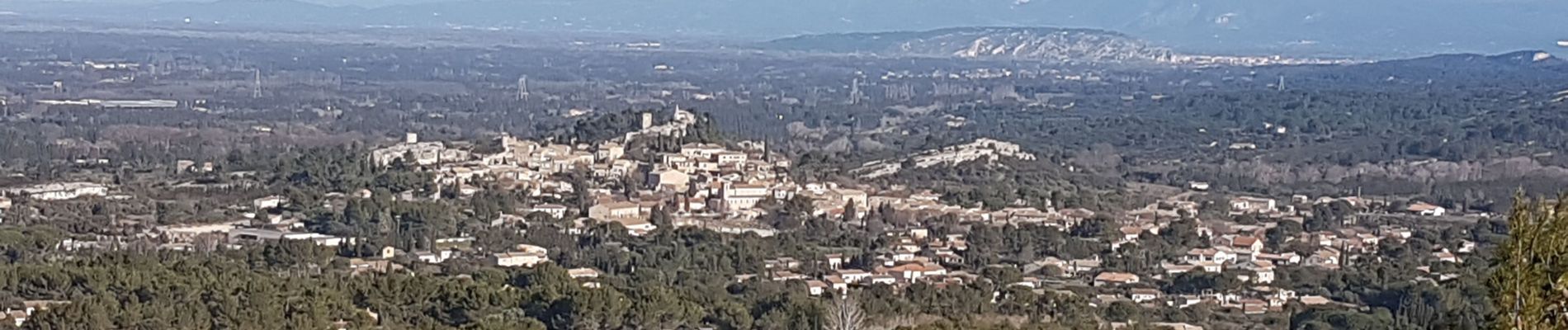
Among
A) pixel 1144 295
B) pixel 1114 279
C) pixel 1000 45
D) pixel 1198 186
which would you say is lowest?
pixel 1000 45

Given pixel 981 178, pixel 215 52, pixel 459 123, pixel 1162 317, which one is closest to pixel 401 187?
pixel 981 178

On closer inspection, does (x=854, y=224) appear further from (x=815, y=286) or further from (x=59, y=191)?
(x=59, y=191)

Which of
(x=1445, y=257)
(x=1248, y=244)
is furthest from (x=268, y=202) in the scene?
(x=1445, y=257)

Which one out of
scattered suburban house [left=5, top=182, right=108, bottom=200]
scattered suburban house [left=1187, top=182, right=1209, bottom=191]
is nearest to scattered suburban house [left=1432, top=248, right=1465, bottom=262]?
scattered suburban house [left=1187, top=182, right=1209, bottom=191]

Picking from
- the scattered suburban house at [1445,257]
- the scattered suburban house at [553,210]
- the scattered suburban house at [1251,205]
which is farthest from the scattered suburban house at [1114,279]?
the scattered suburban house at [1251,205]

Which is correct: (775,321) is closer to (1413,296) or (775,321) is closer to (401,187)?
(1413,296)

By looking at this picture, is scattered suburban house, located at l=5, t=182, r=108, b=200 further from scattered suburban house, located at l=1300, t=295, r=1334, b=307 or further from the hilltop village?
scattered suburban house, located at l=1300, t=295, r=1334, b=307

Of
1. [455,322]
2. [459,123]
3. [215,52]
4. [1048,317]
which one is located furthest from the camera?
[215,52]

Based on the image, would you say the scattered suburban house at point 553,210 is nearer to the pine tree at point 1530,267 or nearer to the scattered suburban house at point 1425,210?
the scattered suburban house at point 1425,210

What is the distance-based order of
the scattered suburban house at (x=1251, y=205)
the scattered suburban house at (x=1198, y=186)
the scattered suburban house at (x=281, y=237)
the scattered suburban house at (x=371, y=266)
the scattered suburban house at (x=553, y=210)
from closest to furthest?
the scattered suburban house at (x=371, y=266) < the scattered suburban house at (x=281, y=237) < the scattered suburban house at (x=553, y=210) < the scattered suburban house at (x=1251, y=205) < the scattered suburban house at (x=1198, y=186)
